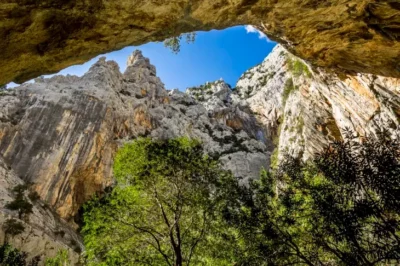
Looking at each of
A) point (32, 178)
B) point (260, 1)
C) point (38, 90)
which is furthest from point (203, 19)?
point (38, 90)

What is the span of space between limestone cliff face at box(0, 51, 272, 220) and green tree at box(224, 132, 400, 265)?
4761cm

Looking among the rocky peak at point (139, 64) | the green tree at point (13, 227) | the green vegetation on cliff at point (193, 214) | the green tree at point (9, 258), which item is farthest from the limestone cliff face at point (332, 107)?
the rocky peak at point (139, 64)

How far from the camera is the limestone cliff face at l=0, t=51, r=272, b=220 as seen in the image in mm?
54375

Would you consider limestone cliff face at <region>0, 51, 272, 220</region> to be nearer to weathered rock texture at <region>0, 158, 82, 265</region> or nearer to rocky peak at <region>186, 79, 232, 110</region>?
weathered rock texture at <region>0, 158, 82, 265</region>

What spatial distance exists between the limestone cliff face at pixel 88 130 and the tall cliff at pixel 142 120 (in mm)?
196

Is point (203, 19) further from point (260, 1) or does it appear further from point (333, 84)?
point (333, 84)

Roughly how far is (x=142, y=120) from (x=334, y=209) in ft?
230

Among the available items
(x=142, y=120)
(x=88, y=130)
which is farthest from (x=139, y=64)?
(x=88, y=130)

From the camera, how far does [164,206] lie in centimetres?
1967

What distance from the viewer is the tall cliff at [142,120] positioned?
1312 inches

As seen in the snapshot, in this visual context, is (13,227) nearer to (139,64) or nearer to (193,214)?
(193,214)

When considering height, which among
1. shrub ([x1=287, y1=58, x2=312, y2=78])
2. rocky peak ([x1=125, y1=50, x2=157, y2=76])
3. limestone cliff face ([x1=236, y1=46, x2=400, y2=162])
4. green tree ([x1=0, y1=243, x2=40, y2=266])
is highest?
rocky peak ([x1=125, y1=50, x2=157, y2=76])

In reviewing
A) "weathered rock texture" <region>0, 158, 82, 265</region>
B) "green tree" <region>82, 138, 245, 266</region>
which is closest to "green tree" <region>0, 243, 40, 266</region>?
"weathered rock texture" <region>0, 158, 82, 265</region>

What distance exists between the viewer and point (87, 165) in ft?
191
